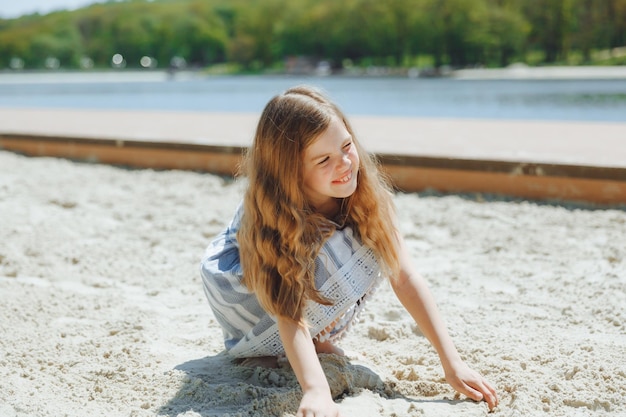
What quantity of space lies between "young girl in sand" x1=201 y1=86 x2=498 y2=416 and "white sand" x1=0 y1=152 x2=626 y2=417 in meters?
0.16

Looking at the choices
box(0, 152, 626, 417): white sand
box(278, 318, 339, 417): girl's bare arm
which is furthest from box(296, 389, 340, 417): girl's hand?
box(0, 152, 626, 417): white sand

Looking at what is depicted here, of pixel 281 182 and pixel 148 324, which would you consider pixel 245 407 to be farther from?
pixel 148 324

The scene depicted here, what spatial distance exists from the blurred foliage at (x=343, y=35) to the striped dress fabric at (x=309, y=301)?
28.3 m

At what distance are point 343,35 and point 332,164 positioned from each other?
171 feet

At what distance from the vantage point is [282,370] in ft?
5.96

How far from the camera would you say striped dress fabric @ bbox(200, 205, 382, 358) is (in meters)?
1.64

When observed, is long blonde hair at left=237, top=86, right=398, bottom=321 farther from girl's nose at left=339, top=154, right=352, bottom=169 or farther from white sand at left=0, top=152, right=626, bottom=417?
white sand at left=0, top=152, right=626, bottom=417

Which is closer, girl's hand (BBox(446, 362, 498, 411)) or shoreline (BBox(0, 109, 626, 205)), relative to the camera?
girl's hand (BBox(446, 362, 498, 411))

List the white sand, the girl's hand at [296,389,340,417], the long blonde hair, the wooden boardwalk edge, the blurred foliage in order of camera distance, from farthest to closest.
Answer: the blurred foliage
the wooden boardwalk edge
the white sand
the long blonde hair
the girl's hand at [296,389,340,417]

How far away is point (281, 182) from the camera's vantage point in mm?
1607

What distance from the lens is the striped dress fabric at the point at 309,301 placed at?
1.64 metres

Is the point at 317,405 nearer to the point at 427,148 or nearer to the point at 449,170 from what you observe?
the point at 449,170

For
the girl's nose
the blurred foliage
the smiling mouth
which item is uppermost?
the girl's nose

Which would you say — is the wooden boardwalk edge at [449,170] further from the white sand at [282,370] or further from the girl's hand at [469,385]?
the girl's hand at [469,385]
